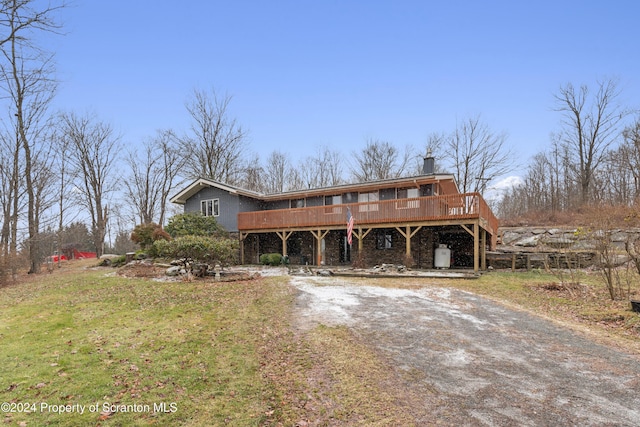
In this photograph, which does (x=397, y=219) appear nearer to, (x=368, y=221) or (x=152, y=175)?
(x=368, y=221)

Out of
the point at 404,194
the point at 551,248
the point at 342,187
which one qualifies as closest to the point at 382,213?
the point at 404,194

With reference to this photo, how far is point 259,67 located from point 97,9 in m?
14.1

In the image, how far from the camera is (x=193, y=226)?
21.4m

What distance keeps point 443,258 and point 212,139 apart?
24957 mm

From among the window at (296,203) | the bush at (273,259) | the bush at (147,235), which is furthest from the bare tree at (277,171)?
the bush at (273,259)

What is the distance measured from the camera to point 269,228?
20.9 m

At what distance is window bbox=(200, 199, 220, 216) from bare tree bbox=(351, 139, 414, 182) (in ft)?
60.9

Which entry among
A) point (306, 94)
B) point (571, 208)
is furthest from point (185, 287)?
point (571, 208)

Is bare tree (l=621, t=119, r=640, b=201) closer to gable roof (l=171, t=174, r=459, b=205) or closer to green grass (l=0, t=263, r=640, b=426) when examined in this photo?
gable roof (l=171, t=174, r=459, b=205)

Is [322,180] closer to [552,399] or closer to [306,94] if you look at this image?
[306,94]

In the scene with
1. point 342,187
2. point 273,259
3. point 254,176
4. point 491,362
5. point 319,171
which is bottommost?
point 491,362

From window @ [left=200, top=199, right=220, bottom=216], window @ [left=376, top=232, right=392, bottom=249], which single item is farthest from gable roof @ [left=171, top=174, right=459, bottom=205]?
window @ [left=376, top=232, right=392, bottom=249]

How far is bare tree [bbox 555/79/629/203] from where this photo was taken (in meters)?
28.0

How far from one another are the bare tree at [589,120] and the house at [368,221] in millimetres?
15796
